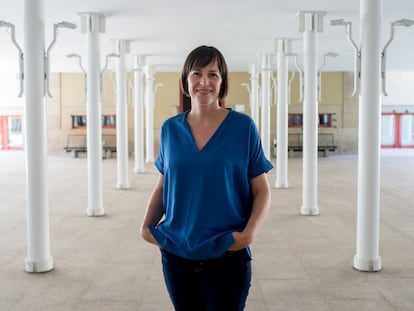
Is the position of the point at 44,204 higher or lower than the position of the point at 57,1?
lower

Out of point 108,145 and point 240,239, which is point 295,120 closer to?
point 108,145

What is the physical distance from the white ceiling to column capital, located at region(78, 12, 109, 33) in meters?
0.20

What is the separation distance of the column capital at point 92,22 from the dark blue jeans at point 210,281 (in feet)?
33.4

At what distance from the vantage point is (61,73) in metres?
32.0

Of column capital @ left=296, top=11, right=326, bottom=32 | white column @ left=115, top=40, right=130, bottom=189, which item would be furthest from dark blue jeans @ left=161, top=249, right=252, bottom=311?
white column @ left=115, top=40, right=130, bottom=189

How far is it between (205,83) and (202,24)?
1208 centimetres

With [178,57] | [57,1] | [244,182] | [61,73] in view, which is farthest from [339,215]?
[61,73]

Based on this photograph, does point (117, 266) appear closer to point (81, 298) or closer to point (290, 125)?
point (81, 298)

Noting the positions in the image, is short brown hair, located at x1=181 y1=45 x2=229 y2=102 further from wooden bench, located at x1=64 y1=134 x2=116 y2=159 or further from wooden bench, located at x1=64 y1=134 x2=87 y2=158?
wooden bench, located at x1=64 y1=134 x2=87 y2=158

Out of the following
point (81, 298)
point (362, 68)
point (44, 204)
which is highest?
point (362, 68)

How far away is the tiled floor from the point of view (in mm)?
5930

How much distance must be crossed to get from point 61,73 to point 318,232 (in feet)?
83.8

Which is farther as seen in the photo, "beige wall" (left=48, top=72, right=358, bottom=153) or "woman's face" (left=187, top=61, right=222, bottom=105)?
"beige wall" (left=48, top=72, right=358, bottom=153)

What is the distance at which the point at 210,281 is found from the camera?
2.60 metres
